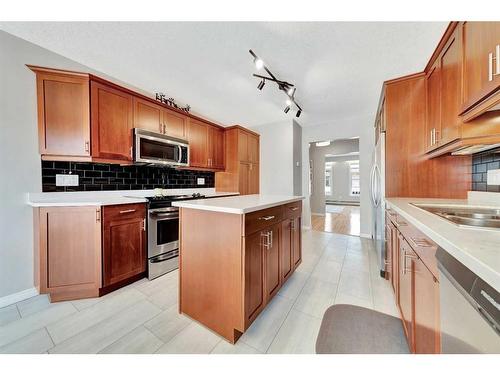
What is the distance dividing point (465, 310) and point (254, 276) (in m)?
1.02

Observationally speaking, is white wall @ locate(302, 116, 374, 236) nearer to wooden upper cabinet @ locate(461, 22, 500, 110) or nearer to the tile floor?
the tile floor

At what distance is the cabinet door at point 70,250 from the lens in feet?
5.56

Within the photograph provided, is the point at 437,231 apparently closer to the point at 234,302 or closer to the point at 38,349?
the point at 234,302

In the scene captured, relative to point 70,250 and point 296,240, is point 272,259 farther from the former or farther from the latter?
point 70,250

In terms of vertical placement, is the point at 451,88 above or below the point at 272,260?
above

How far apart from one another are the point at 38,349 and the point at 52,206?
1.09 m

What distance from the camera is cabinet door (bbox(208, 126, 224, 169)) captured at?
362 cm

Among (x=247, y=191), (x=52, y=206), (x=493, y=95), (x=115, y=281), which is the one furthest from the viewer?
(x=247, y=191)

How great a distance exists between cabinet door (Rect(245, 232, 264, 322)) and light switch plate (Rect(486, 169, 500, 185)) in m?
1.81

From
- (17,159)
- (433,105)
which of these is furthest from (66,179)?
(433,105)

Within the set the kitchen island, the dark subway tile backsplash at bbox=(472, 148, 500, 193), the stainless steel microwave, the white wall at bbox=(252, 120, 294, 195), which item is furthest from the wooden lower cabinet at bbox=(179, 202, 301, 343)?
the white wall at bbox=(252, 120, 294, 195)

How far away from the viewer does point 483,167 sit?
158 cm

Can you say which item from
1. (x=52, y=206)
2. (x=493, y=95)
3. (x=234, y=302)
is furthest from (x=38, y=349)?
(x=493, y=95)
